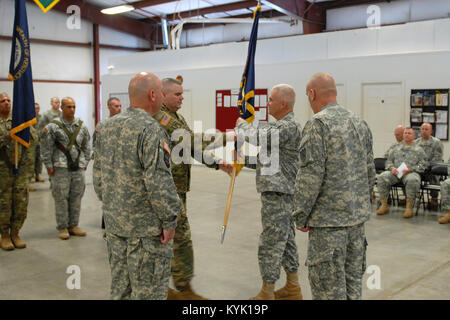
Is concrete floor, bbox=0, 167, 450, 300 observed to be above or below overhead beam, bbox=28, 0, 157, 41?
below

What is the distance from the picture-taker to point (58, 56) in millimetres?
17422

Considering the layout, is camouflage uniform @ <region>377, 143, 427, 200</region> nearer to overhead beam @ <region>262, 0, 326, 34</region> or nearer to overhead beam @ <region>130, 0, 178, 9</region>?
overhead beam @ <region>262, 0, 326, 34</region>

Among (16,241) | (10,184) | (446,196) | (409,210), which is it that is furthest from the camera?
(409,210)

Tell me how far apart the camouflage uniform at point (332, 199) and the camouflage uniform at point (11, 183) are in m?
3.73

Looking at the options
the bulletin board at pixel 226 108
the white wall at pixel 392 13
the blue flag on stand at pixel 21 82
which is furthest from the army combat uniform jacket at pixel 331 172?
the white wall at pixel 392 13

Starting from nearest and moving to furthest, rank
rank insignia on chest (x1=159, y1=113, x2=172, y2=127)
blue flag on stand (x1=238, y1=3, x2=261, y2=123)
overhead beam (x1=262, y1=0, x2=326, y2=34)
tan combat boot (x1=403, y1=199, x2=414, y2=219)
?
rank insignia on chest (x1=159, y1=113, x2=172, y2=127), blue flag on stand (x1=238, y1=3, x2=261, y2=123), tan combat boot (x1=403, y1=199, x2=414, y2=219), overhead beam (x1=262, y1=0, x2=326, y2=34)

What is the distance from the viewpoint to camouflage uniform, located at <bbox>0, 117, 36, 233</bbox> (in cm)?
512

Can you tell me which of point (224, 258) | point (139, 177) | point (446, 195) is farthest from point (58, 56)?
point (139, 177)

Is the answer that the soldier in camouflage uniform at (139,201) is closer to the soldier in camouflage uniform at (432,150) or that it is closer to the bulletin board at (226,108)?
the soldier in camouflage uniform at (432,150)

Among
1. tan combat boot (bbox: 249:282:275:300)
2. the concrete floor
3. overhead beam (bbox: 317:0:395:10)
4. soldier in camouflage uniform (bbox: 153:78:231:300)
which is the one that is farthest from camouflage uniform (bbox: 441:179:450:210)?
overhead beam (bbox: 317:0:395:10)

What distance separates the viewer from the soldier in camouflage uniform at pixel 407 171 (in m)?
7.07

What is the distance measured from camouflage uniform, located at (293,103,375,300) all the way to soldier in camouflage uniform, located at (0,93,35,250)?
147 inches

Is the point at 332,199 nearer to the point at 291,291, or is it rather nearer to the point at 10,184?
the point at 291,291

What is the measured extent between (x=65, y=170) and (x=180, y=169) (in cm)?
255
